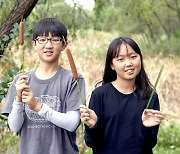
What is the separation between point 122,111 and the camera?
2383mm

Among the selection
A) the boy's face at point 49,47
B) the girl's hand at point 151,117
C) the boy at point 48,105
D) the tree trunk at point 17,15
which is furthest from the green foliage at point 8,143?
the girl's hand at point 151,117

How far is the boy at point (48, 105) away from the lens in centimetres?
233

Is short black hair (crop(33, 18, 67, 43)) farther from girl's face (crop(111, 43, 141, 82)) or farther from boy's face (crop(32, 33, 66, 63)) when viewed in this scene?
girl's face (crop(111, 43, 141, 82))

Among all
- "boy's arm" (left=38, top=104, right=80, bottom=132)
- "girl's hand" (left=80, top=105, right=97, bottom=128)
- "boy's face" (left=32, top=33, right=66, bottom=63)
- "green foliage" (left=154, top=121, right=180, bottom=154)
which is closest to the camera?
"girl's hand" (left=80, top=105, right=97, bottom=128)

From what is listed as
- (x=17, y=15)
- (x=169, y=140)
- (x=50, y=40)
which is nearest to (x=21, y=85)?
(x=50, y=40)

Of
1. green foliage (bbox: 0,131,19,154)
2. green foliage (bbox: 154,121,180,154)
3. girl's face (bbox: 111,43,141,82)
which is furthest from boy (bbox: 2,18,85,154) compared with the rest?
green foliage (bbox: 154,121,180,154)

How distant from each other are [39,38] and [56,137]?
0.53 m

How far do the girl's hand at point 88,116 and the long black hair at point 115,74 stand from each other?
1.03 feet

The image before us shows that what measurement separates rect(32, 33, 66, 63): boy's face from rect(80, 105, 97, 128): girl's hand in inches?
14.7

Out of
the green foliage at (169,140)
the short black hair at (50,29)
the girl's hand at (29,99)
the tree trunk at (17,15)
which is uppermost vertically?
the tree trunk at (17,15)

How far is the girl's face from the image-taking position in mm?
2363

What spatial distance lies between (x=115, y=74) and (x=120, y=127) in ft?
1.05

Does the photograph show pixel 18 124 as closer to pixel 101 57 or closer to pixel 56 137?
pixel 56 137

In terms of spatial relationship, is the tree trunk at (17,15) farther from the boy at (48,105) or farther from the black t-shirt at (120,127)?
the black t-shirt at (120,127)
